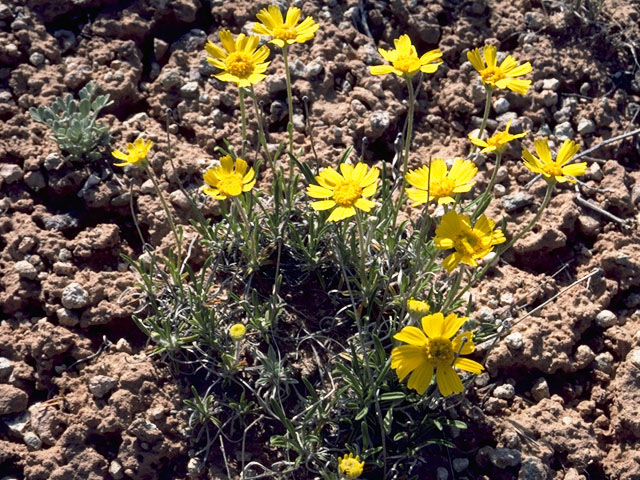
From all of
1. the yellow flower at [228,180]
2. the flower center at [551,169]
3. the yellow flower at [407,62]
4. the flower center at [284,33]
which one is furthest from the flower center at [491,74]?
the yellow flower at [228,180]

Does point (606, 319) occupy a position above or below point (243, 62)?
below

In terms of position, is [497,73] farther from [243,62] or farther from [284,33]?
[243,62]

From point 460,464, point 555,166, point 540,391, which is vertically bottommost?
point 460,464

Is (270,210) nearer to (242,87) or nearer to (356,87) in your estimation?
(242,87)

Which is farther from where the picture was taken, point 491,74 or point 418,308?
point 491,74

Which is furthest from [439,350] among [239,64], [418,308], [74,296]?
[74,296]

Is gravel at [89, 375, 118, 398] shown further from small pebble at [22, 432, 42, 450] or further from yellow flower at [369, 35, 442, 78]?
yellow flower at [369, 35, 442, 78]

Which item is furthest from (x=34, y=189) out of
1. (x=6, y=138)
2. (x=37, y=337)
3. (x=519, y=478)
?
(x=519, y=478)

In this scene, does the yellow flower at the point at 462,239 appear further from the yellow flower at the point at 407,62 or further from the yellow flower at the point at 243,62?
the yellow flower at the point at 243,62
